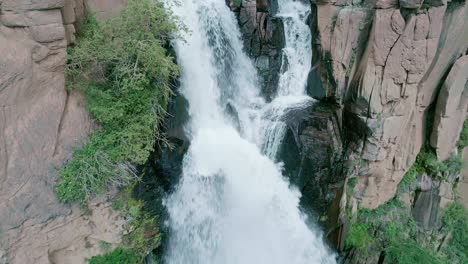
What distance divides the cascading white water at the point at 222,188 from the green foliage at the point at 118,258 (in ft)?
2.67

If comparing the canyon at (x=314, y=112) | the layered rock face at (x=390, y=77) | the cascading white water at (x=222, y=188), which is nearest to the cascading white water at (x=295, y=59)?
the canyon at (x=314, y=112)

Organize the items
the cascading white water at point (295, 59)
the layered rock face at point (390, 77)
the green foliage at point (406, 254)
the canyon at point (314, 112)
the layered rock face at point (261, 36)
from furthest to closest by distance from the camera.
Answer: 1. the layered rock face at point (261, 36)
2. the cascading white water at point (295, 59)
3. the green foliage at point (406, 254)
4. the layered rock face at point (390, 77)
5. the canyon at point (314, 112)

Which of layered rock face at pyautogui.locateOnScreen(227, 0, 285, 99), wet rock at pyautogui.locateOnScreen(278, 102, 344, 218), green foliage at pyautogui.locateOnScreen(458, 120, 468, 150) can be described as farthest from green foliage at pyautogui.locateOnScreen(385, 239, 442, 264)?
layered rock face at pyautogui.locateOnScreen(227, 0, 285, 99)

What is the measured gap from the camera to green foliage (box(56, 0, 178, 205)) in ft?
20.9

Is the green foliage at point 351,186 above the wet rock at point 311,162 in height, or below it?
below

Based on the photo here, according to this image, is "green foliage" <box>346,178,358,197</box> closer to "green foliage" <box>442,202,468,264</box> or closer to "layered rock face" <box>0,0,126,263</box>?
"green foliage" <box>442,202,468,264</box>

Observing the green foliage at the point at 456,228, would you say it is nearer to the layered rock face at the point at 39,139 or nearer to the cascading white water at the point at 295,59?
the cascading white water at the point at 295,59

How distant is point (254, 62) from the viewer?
1021 centimetres

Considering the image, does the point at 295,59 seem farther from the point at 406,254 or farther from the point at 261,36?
the point at 406,254

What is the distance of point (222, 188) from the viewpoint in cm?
767

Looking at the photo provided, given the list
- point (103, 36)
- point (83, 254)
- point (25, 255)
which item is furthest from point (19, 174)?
point (103, 36)

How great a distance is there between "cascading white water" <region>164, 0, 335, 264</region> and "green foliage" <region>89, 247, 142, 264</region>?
2.67ft

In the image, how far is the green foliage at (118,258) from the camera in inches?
254

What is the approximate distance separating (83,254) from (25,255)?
95cm
